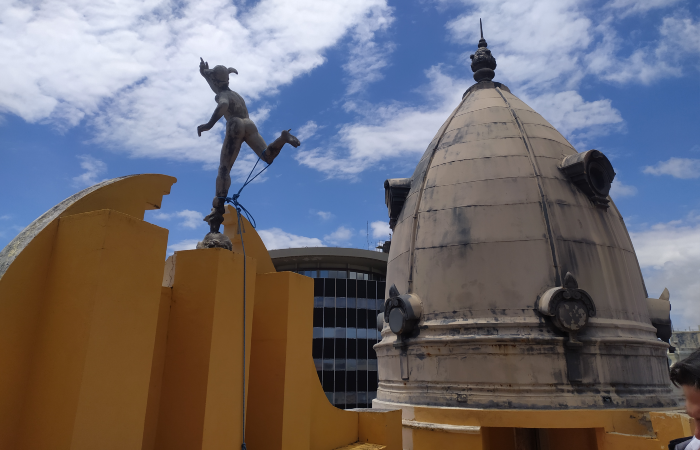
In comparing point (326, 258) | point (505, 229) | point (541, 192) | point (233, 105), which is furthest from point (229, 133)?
point (326, 258)

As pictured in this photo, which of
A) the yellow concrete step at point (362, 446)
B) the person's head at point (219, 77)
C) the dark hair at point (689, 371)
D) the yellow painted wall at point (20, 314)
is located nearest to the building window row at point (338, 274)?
the yellow concrete step at point (362, 446)

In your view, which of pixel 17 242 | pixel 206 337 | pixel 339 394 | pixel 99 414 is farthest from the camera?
pixel 339 394

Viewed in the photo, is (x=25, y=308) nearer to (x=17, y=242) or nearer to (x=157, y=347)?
(x=17, y=242)

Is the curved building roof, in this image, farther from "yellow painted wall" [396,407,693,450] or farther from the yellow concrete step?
the yellow concrete step

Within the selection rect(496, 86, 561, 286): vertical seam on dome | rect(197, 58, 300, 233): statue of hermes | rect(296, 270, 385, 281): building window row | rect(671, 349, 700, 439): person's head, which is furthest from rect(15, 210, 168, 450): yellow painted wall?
rect(296, 270, 385, 281): building window row

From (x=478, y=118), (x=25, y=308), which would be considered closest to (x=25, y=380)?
(x=25, y=308)

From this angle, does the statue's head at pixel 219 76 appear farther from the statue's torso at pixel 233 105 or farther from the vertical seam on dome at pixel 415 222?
the vertical seam on dome at pixel 415 222

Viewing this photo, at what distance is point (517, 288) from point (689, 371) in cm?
1029

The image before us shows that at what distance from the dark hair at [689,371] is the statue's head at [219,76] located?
262 inches

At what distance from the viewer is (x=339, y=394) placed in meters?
40.4

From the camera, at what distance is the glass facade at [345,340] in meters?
40.5

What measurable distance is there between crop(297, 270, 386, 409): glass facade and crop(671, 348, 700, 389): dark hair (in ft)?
124

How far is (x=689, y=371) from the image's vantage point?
110 inches

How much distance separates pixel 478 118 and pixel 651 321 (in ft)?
29.0
